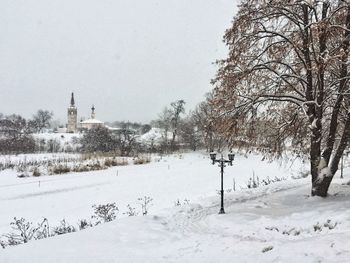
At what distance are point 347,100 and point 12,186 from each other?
17.4 meters

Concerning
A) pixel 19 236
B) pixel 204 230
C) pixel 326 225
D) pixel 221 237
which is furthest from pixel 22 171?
pixel 326 225

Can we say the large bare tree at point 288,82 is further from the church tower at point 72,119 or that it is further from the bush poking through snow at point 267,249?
the church tower at point 72,119

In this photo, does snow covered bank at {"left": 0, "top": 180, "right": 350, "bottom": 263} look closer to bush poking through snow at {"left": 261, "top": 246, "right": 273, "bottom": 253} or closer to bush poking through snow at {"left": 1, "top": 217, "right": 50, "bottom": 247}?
bush poking through snow at {"left": 261, "top": 246, "right": 273, "bottom": 253}

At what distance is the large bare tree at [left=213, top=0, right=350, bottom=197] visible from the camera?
35.4 feet

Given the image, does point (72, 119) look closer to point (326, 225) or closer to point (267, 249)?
point (326, 225)

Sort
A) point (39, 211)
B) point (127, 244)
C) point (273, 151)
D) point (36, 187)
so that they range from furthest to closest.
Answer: point (36, 187) < point (39, 211) < point (273, 151) < point (127, 244)

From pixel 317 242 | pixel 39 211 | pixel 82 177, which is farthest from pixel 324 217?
pixel 82 177

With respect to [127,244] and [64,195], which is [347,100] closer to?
[127,244]

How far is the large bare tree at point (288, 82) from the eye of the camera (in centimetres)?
1079

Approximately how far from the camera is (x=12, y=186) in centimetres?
2138

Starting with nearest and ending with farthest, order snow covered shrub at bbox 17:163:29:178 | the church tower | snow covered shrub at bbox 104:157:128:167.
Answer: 1. snow covered shrub at bbox 17:163:29:178
2. snow covered shrub at bbox 104:157:128:167
3. the church tower

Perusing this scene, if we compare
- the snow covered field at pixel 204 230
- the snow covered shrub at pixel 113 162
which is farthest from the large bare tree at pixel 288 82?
the snow covered shrub at pixel 113 162

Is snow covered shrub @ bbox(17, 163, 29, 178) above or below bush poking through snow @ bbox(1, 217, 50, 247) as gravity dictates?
above

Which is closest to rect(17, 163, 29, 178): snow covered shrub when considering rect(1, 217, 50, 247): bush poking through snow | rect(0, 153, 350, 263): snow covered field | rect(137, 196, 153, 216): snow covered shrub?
rect(0, 153, 350, 263): snow covered field
